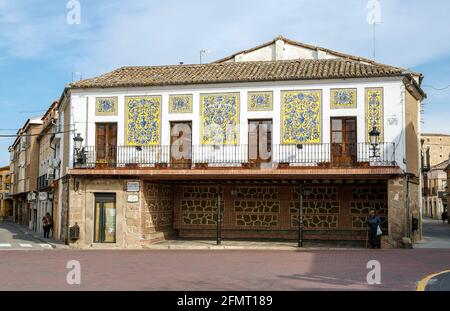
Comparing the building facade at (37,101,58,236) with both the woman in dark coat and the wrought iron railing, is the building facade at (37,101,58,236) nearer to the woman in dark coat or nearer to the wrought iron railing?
the wrought iron railing

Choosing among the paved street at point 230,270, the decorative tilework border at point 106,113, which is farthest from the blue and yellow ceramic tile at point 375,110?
the decorative tilework border at point 106,113

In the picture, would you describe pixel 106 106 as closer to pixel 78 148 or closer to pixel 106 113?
pixel 106 113

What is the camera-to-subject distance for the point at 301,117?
2211 cm

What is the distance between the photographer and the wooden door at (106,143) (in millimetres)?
23406

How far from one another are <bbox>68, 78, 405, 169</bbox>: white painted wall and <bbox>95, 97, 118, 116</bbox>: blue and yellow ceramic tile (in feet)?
0.51

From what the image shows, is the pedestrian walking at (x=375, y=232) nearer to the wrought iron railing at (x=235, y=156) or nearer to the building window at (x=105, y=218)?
the wrought iron railing at (x=235, y=156)

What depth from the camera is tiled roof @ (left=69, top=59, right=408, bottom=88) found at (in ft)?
72.2

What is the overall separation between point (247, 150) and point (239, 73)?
11.0 ft

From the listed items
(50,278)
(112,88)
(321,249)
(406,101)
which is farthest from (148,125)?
(50,278)

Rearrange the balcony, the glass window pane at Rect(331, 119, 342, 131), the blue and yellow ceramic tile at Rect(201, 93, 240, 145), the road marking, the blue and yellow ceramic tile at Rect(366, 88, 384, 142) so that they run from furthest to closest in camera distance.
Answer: the balcony → the blue and yellow ceramic tile at Rect(201, 93, 240, 145) → the glass window pane at Rect(331, 119, 342, 131) → the blue and yellow ceramic tile at Rect(366, 88, 384, 142) → the road marking

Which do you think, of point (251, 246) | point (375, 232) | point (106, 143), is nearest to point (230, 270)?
point (251, 246)

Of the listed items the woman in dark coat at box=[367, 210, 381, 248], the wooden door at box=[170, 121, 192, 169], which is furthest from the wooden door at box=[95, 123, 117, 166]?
the woman in dark coat at box=[367, 210, 381, 248]

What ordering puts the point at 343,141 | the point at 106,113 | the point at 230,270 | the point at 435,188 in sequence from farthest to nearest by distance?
the point at 435,188 → the point at 106,113 → the point at 343,141 → the point at 230,270

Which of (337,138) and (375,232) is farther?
(337,138)
